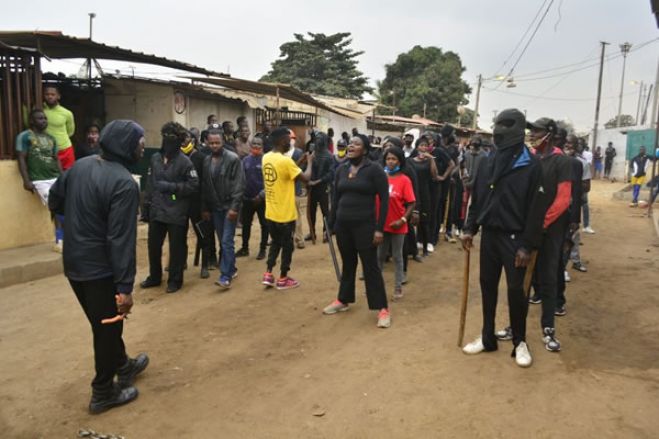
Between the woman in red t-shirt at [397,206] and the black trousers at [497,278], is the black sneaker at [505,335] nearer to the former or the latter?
the black trousers at [497,278]

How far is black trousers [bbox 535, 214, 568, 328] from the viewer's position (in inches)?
184

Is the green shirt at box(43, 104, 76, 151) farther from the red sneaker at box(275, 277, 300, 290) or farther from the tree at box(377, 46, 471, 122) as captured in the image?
the tree at box(377, 46, 471, 122)

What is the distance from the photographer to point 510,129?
408 centimetres

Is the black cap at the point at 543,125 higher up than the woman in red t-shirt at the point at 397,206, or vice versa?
the black cap at the point at 543,125

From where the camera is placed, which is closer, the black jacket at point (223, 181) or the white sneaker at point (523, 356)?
the white sneaker at point (523, 356)

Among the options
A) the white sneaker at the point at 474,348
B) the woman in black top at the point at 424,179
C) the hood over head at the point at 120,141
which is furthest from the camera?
the woman in black top at the point at 424,179

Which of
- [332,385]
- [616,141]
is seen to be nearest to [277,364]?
[332,385]

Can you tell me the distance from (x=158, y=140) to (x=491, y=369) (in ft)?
32.5

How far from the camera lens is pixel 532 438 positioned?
10.6 feet

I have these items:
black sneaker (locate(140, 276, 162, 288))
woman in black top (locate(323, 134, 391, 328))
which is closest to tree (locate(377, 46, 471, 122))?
black sneaker (locate(140, 276, 162, 288))

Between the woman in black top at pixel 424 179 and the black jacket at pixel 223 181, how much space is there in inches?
101

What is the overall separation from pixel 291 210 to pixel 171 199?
4.69 feet

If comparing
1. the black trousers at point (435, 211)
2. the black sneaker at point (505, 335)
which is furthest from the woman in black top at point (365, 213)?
the black trousers at point (435, 211)

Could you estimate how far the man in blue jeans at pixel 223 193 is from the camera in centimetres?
653
